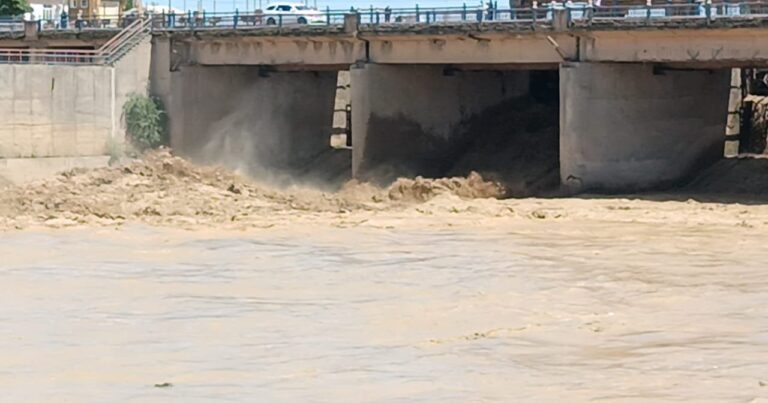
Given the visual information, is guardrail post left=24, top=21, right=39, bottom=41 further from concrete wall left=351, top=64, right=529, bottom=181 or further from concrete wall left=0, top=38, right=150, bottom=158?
concrete wall left=351, top=64, right=529, bottom=181

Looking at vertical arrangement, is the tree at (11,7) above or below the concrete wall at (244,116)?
above

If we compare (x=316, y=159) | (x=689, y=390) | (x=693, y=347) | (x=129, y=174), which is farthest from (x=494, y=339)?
(x=316, y=159)

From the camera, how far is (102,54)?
54781mm

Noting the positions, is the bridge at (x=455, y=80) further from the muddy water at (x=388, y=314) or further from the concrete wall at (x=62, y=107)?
the muddy water at (x=388, y=314)

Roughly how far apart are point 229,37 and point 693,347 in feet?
114

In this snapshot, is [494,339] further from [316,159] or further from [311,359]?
[316,159]

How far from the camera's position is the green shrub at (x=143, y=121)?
54375mm

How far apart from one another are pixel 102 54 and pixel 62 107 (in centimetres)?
370

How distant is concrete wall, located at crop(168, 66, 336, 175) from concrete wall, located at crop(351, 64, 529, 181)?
18.8 feet

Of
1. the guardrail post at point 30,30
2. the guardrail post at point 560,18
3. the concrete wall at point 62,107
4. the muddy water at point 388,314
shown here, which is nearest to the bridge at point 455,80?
the guardrail post at point 560,18

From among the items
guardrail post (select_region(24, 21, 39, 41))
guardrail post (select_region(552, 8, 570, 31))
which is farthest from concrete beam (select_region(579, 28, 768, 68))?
guardrail post (select_region(24, 21, 39, 41))

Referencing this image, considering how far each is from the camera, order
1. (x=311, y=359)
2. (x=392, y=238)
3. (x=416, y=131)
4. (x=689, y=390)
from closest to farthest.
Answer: (x=689, y=390) < (x=311, y=359) < (x=392, y=238) < (x=416, y=131)

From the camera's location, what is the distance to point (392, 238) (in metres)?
36.0

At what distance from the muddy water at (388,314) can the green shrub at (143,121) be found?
17.5 m
